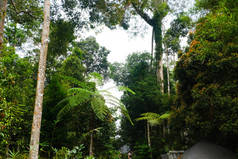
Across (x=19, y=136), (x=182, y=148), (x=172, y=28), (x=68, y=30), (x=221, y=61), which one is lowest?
(x=182, y=148)

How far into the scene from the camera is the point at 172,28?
10750mm

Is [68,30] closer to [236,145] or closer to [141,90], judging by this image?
[141,90]

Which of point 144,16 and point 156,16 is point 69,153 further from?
point 144,16

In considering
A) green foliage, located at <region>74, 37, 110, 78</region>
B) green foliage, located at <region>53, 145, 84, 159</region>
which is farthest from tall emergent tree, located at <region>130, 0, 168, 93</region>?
green foliage, located at <region>53, 145, 84, 159</region>

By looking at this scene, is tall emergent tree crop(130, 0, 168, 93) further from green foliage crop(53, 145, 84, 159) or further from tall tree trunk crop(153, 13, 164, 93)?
green foliage crop(53, 145, 84, 159)

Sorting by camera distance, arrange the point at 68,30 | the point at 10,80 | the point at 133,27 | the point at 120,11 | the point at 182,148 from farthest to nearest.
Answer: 1. the point at 133,27
2. the point at 120,11
3. the point at 68,30
4. the point at 182,148
5. the point at 10,80

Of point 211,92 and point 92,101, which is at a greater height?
point 211,92

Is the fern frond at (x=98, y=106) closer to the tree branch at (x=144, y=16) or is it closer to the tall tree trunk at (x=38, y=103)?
the tall tree trunk at (x=38, y=103)

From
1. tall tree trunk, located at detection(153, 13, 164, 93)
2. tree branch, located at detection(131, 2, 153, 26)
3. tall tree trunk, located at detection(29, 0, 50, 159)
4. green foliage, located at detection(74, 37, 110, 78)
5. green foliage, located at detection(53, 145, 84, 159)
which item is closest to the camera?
green foliage, located at detection(53, 145, 84, 159)

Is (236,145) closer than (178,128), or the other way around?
(236,145)

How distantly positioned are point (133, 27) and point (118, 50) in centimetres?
1247

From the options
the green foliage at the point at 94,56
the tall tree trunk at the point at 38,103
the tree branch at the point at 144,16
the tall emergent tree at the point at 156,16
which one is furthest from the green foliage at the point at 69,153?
the green foliage at the point at 94,56

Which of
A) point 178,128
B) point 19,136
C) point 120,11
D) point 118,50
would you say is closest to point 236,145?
point 178,128

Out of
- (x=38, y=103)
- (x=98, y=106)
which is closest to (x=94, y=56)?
(x=98, y=106)
